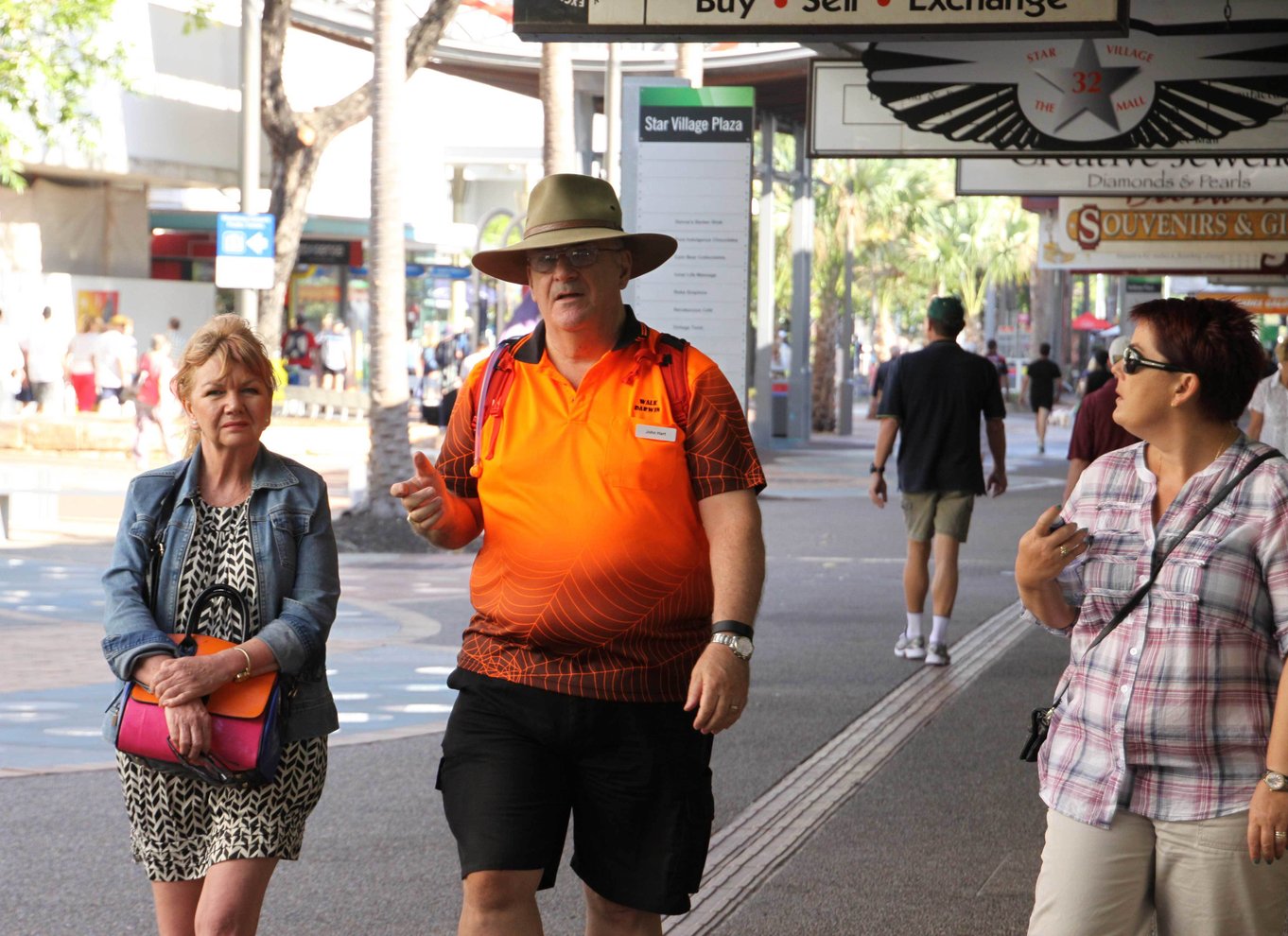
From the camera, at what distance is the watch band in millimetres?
3786

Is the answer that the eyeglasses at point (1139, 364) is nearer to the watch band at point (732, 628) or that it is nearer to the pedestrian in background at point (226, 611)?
the watch band at point (732, 628)

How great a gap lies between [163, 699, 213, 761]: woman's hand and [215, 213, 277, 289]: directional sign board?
1497 centimetres

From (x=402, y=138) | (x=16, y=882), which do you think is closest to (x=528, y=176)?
(x=402, y=138)

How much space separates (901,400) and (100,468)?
13.7 metres

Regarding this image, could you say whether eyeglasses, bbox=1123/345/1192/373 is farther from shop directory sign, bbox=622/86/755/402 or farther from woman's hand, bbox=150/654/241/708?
shop directory sign, bbox=622/86/755/402

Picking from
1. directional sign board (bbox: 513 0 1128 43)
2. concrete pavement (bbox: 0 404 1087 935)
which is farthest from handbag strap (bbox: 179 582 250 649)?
directional sign board (bbox: 513 0 1128 43)

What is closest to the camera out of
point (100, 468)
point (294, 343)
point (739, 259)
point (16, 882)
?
point (16, 882)

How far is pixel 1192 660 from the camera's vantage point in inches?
137

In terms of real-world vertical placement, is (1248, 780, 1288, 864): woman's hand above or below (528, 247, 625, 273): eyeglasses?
below

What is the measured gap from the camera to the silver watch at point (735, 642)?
3760 millimetres

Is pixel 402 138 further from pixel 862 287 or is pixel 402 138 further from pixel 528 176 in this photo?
pixel 862 287

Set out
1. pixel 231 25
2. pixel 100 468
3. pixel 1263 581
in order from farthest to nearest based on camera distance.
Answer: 1. pixel 231 25
2. pixel 100 468
3. pixel 1263 581

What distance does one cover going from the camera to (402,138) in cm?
1659

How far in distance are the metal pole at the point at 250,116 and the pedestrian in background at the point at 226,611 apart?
49.7 ft
